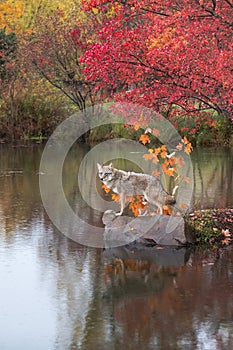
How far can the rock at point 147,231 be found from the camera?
1302cm

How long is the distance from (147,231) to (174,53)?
424 centimetres

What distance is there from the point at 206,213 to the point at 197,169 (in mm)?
12243

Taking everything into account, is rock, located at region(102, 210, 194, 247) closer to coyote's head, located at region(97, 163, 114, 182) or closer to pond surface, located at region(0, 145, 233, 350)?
pond surface, located at region(0, 145, 233, 350)

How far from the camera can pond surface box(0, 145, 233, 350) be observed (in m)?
8.50

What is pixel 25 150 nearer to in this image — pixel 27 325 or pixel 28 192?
pixel 28 192

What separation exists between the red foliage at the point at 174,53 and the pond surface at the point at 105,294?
3.32 meters

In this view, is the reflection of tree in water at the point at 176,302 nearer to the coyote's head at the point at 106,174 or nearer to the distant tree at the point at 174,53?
the coyote's head at the point at 106,174

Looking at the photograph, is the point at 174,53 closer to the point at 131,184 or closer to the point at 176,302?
the point at 131,184

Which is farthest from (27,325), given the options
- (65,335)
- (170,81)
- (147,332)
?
(170,81)

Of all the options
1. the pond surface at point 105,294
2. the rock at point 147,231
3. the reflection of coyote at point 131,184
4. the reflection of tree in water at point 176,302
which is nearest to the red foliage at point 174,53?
the reflection of coyote at point 131,184

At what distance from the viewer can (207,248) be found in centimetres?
1293

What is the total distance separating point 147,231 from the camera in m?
13.3

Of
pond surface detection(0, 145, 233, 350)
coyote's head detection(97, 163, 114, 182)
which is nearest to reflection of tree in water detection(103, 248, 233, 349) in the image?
pond surface detection(0, 145, 233, 350)

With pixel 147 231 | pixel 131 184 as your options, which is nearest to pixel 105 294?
pixel 147 231
